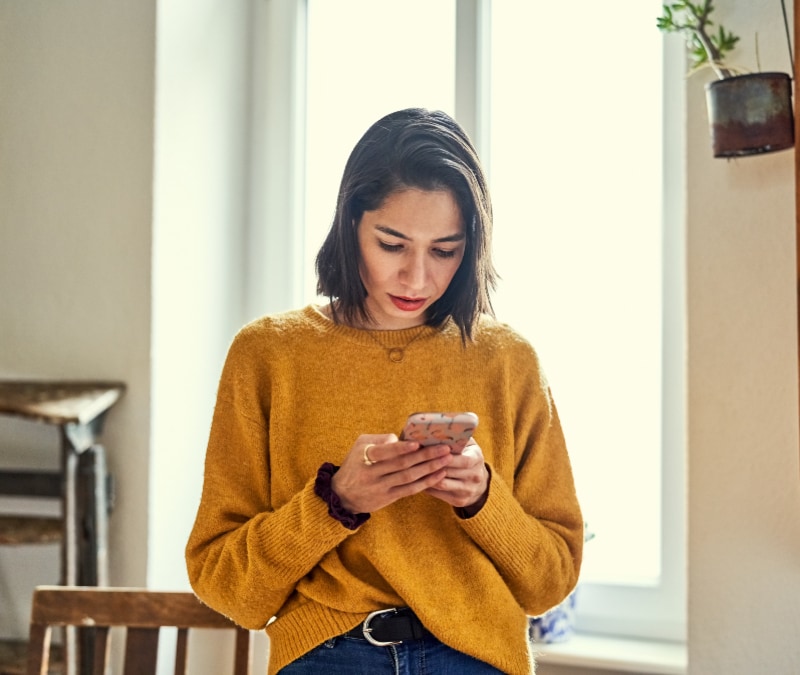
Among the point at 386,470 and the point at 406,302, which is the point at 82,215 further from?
the point at 386,470

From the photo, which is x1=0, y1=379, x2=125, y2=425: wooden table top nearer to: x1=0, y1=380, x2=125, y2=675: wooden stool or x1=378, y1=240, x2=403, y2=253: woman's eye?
x1=0, y1=380, x2=125, y2=675: wooden stool

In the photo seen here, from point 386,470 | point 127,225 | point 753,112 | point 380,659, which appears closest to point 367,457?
point 386,470

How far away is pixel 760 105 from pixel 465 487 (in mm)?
771

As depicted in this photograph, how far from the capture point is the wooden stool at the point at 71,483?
1.64 meters

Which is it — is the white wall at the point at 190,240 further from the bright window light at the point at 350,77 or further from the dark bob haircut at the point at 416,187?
the dark bob haircut at the point at 416,187

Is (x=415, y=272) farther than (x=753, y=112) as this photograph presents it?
No

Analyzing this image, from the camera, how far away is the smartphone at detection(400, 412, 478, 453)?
34.9 inches

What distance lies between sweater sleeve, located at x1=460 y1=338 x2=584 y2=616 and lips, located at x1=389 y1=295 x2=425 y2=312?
0.15 meters

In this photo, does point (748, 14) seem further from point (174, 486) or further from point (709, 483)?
point (174, 486)

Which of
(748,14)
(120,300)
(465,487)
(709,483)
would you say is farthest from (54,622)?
(748,14)

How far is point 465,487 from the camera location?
1.00 metres

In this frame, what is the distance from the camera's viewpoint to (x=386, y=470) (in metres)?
0.94

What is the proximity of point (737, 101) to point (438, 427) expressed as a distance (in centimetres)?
80

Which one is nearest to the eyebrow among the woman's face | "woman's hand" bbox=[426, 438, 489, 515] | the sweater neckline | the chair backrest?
the woman's face
